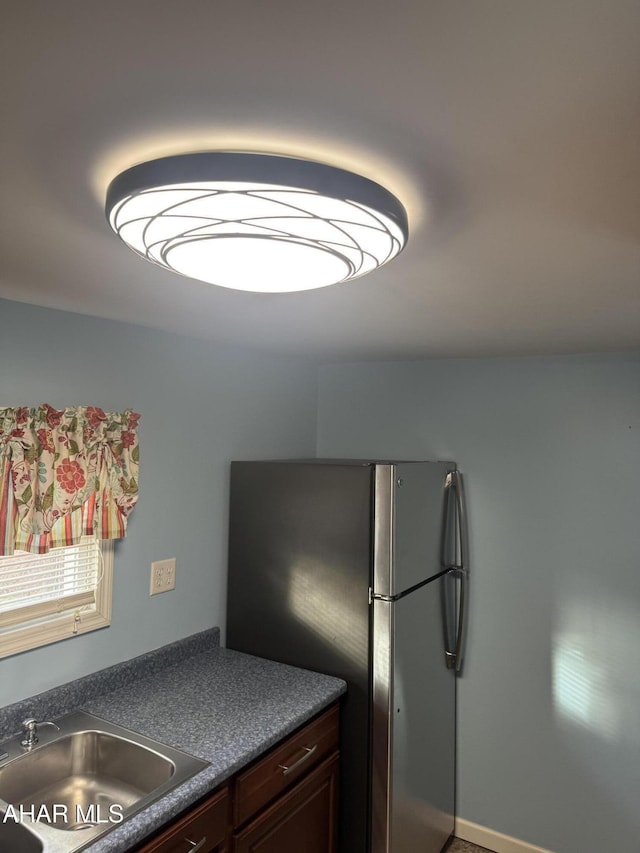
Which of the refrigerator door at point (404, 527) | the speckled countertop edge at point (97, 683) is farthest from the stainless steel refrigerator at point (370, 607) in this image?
the speckled countertop edge at point (97, 683)

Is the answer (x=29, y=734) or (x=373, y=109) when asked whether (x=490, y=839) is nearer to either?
(x=29, y=734)

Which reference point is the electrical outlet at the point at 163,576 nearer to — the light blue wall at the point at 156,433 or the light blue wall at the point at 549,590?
the light blue wall at the point at 156,433

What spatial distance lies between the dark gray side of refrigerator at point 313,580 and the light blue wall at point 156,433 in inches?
5.4

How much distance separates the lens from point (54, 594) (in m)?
1.88

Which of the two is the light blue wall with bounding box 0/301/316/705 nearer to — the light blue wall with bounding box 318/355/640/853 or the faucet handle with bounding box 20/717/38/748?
the faucet handle with bounding box 20/717/38/748

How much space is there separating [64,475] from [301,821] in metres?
1.41

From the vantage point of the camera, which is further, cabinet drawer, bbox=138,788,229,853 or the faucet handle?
the faucet handle

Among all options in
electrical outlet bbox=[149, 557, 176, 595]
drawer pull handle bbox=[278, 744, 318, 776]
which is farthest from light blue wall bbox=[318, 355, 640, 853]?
electrical outlet bbox=[149, 557, 176, 595]

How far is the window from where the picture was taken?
5.72 feet

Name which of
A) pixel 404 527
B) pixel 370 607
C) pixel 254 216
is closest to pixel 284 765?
pixel 370 607

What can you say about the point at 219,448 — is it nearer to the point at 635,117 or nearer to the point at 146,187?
the point at 146,187

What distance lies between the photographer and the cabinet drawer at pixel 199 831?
1.41 meters

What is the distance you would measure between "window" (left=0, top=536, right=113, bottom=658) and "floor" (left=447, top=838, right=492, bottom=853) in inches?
77.9

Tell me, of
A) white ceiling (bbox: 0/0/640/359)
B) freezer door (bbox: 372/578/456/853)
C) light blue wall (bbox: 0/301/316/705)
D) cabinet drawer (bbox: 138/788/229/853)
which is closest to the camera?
white ceiling (bbox: 0/0/640/359)
